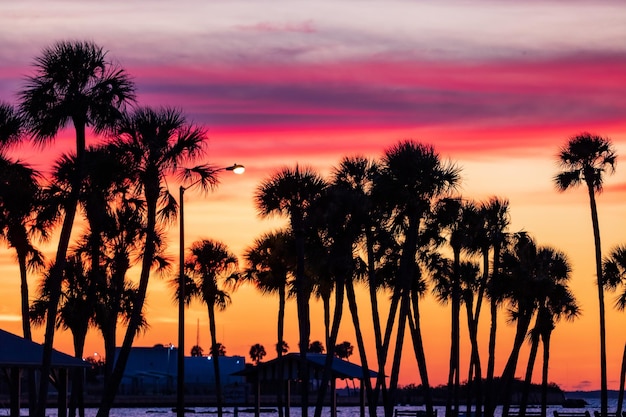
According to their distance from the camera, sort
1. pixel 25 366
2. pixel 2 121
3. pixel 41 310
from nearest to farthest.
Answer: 1. pixel 25 366
2. pixel 2 121
3. pixel 41 310

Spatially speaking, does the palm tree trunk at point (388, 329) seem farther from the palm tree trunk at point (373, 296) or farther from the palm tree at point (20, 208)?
the palm tree at point (20, 208)

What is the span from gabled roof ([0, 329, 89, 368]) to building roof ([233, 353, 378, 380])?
3667 cm

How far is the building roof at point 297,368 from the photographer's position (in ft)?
281

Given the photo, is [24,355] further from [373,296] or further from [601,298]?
[601,298]

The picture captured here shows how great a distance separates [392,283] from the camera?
7869 cm

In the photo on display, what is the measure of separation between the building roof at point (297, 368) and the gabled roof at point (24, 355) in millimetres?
36671

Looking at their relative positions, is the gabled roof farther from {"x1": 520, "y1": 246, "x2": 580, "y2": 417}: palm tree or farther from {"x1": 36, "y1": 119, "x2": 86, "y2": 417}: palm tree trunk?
{"x1": 520, "y1": 246, "x2": 580, "y2": 417}: palm tree

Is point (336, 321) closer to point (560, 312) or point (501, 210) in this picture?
point (501, 210)

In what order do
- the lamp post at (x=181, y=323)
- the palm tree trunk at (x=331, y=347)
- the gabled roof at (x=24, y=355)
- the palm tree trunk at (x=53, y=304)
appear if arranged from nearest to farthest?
the palm tree trunk at (x=53, y=304) < the gabled roof at (x=24, y=355) < the lamp post at (x=181, y=323) < the palm tree trunk at (x=331, y=347)

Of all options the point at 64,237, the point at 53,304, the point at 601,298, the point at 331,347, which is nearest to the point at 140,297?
the point at 64,237

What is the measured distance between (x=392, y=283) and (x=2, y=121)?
32.1m

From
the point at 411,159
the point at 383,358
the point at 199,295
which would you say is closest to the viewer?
the point at 411,159

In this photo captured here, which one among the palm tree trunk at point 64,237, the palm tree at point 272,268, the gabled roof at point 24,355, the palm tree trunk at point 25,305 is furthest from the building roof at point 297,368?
the palm tree trunk at point 64,237

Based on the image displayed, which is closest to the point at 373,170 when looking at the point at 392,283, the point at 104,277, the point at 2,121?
the point at 392,283
